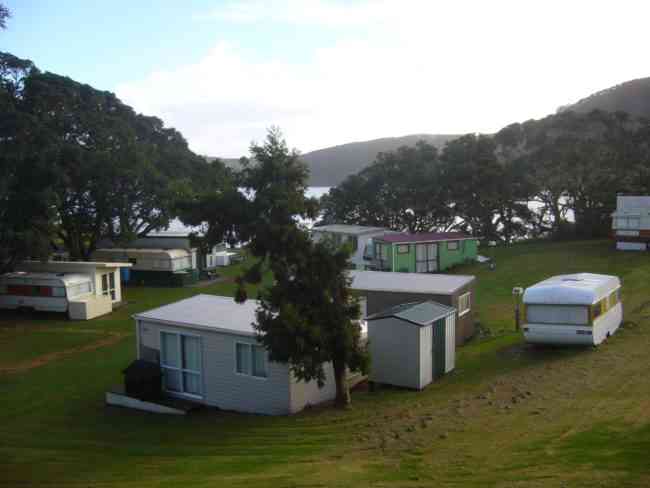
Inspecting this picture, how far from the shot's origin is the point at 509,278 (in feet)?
113

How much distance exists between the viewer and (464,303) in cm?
2156

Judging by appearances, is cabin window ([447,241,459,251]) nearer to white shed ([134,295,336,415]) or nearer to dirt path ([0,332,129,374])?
dirt path ([0,332,129,374])

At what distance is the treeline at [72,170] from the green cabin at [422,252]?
11.2 m

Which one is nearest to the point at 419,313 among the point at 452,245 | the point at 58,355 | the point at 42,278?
the point at 58,355

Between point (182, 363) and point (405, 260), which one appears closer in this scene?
point (182, 363)

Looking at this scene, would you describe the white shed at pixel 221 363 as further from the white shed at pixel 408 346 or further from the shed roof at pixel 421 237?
the shed roof at pixel 421 237

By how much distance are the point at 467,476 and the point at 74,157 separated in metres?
30.4

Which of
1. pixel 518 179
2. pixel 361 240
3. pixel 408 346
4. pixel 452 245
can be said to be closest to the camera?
pixel 408 346

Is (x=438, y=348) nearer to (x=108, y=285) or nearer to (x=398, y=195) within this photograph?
(x=108, y=285)

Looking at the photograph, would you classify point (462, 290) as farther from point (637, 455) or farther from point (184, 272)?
point (184, 272)

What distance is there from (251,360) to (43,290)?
62.4 ft

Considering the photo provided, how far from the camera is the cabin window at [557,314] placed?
1691 cm

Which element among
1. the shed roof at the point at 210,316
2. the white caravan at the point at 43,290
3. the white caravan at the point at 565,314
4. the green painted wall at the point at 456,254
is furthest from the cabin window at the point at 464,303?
the white caravan at the point at 43,290

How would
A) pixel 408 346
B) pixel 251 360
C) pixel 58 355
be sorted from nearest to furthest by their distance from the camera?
pixel 251 360, pixel 408 346, pixel 58 355
